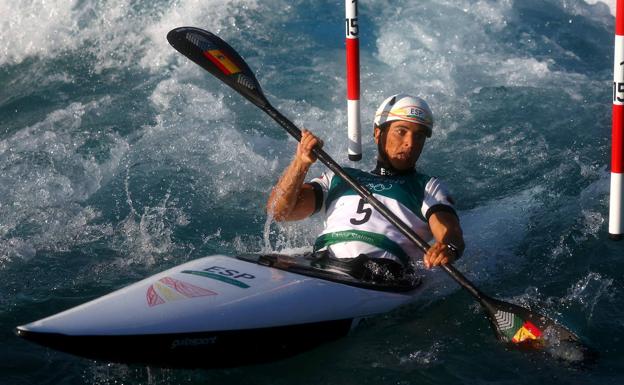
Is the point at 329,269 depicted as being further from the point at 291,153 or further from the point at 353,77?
the point at 291,153

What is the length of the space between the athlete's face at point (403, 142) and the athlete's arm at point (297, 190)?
20.3 inches

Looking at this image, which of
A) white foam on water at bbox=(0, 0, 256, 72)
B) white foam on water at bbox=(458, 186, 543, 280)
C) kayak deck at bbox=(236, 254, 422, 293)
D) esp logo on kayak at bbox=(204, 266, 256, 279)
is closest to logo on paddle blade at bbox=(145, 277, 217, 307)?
esp logo on kayak at bbox=(204, 266, 256, 279)

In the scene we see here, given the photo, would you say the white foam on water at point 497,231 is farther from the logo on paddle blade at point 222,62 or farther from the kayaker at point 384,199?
the logo on paddle blade at point 222,62

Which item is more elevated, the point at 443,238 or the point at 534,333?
the point at 443,238

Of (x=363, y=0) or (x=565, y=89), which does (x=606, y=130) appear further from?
(x=363, y=0)

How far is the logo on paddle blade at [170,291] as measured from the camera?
13.4ft

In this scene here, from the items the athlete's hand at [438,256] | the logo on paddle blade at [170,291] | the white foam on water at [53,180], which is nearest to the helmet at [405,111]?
the athlete's hand at [438,256]

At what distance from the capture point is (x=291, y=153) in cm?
740

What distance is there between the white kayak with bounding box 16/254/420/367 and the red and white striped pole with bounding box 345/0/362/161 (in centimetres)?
171

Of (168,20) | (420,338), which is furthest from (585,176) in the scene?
(168,20)

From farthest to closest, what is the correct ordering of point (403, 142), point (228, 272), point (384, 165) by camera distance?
point (384, 165) < point (403, 142) < point (228, 272)

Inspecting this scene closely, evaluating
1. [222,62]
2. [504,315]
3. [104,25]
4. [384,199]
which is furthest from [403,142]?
[104,25]

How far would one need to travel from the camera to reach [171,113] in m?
7.77

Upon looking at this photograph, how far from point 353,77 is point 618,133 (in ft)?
6.42
